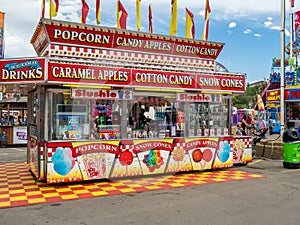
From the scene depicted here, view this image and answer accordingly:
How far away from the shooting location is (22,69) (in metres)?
6.81

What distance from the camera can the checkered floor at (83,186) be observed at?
6.09 metres

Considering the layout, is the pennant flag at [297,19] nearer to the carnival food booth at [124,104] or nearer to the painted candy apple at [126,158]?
the carnival food booth at [124,104]

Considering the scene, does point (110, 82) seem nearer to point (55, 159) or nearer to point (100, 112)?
point (100, 112)

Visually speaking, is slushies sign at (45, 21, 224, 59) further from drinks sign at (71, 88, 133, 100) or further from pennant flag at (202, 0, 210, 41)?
drinks sign at (71, 88, 133, 100)

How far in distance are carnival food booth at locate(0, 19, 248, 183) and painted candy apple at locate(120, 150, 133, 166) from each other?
25 mm

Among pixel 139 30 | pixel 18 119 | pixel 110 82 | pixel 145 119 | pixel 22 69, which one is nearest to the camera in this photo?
pixel 22 69

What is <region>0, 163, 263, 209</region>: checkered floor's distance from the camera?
6.09m

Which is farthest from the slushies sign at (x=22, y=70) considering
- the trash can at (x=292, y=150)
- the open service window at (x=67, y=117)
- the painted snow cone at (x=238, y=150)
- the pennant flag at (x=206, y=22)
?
the trash can at (x=292, y=150)

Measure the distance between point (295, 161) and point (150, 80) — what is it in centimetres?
500

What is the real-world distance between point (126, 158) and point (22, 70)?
3.15 m

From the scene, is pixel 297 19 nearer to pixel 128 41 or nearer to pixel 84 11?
pixel 128 41

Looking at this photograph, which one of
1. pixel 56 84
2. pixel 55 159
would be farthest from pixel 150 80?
pixel 55 159

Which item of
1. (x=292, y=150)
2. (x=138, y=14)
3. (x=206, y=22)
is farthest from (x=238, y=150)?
(x=138, y=14)

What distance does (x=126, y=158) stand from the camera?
7.80 metres
